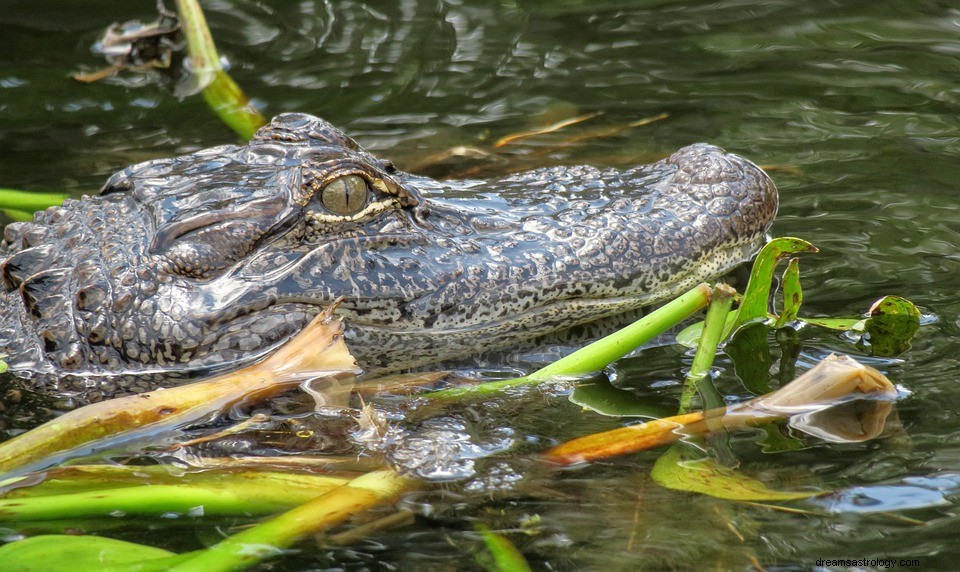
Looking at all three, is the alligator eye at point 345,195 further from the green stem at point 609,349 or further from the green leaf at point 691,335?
the green leaf at point 691,335

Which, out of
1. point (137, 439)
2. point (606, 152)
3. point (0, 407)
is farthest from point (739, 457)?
point (606, 152)

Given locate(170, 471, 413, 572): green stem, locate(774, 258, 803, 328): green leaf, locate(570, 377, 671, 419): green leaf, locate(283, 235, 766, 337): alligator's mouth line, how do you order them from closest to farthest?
locate(170, 471, 413, 572): green stem
locate(570, 377, 671, 419): green leaf
locate(774, 258, 803, 328): green leaf
locate(283, 235, 766, 337): alligator's mouth line

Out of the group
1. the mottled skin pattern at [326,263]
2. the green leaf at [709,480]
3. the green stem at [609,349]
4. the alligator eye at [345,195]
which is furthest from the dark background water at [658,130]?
the alligator eye at [345,195]

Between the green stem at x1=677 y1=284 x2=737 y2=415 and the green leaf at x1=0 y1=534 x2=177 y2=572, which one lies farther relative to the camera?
the green stem at x1=677 y1=284 x2=737 y2=415

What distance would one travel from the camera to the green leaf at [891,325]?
377 centimetres

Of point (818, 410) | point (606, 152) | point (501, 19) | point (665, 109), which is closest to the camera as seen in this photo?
point (818, 410)

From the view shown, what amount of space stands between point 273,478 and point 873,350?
2.10 m

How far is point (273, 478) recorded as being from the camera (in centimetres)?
315

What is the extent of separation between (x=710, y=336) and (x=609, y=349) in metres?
0.32

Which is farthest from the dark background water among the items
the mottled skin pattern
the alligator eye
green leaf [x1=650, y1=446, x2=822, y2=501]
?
the alligator eye

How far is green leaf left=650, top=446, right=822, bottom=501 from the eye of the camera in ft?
9.66

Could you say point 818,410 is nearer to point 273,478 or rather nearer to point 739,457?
point 739,457

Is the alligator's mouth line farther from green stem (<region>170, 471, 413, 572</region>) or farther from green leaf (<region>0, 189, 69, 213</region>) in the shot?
green leaf (<region>0, 189, 69, 213</region>)

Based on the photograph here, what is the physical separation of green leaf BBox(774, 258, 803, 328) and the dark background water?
5.1 inches
